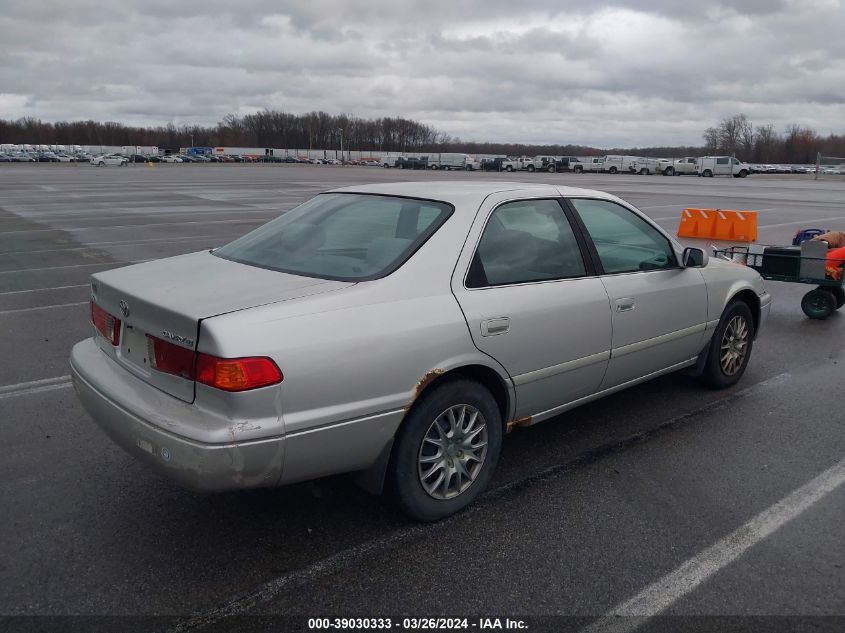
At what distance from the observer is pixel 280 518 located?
3492 mm

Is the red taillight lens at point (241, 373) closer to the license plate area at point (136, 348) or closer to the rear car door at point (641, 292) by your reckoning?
the license plate area at point (136, 348)

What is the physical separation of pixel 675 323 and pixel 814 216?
20.2 m

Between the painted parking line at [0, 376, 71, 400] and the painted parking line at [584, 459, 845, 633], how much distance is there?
4362mm

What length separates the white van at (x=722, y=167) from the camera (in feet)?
208

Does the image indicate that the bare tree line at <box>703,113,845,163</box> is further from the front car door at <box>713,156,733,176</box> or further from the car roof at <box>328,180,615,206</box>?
the car roof at <box>328,180,615,206</box>

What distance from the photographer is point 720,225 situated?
634 inches

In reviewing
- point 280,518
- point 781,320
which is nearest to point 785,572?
point 280,518

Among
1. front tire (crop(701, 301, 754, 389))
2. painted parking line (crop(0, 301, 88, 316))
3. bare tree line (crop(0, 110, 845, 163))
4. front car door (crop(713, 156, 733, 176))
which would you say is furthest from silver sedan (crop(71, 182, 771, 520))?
bare tree line (crop(0, 110, 845, 163))

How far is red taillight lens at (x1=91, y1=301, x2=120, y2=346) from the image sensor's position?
3.42m

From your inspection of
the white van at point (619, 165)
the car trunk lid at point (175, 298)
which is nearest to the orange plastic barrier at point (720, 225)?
the car trunk lid at point (175, 298)

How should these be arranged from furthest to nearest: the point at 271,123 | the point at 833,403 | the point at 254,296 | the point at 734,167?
1. the point at 271,123
2. the point at 734,167
3. the point at 833,403
4. the point at 254,296

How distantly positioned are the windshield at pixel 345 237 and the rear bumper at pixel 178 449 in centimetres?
91

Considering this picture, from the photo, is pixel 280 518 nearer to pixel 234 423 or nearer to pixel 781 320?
pixel 234 423

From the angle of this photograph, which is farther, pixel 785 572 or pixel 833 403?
pixel 833 403
